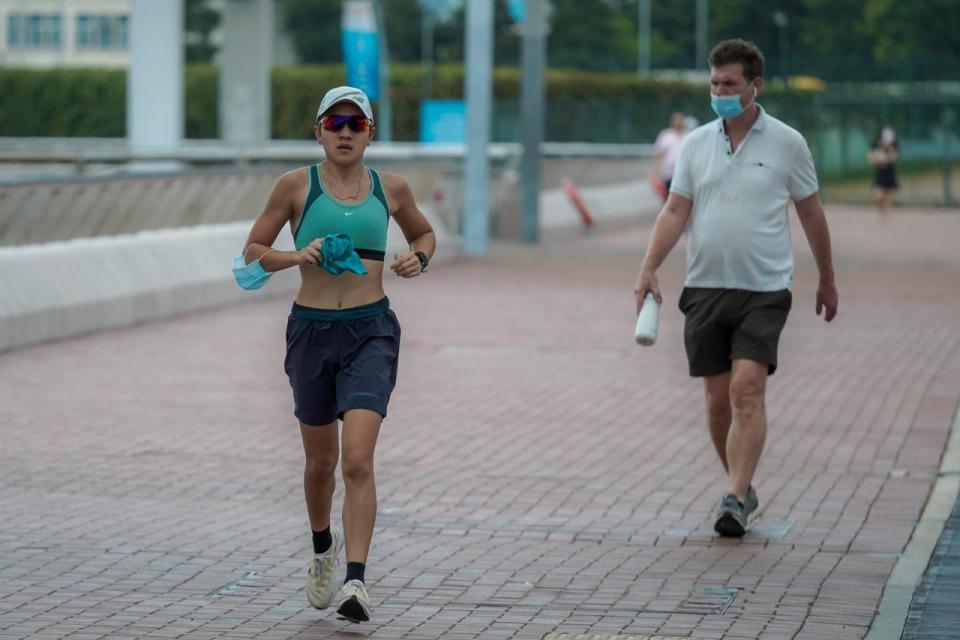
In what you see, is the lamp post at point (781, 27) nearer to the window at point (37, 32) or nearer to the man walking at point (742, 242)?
the window at point (37, 32)

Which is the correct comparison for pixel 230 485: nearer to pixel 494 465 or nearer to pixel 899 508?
pixel 494 465

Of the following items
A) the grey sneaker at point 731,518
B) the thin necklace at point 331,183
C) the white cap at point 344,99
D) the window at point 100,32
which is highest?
the window at point 100,32

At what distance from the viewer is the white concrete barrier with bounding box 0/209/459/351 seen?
45.6ft

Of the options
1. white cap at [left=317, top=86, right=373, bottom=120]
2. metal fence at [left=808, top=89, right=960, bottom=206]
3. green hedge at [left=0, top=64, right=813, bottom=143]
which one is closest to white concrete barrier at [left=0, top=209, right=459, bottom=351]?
white cap at [left=317, top=86, right=373, bottom=120]

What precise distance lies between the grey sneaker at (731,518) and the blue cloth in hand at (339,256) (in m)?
2.20

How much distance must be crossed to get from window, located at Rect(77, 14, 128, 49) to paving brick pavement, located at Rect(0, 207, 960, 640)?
85.8 meters

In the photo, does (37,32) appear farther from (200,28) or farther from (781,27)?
(781,27)

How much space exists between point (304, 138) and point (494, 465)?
54.7 metres

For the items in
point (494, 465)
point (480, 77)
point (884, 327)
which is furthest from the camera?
point (480, 77)

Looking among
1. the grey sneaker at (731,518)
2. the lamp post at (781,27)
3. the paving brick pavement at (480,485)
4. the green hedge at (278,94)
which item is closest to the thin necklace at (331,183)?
the paving brick pavement at (480,485)

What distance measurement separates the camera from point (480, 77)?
2402 cm

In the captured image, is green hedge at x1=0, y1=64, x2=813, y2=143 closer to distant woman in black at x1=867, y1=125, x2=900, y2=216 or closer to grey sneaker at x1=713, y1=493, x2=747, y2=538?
distant woman in black at x1=867, y1=125, x2=900, y2=216

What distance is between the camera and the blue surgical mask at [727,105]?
7488 mm

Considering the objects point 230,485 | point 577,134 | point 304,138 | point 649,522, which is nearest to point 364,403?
point 649,522
